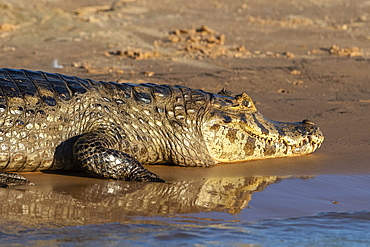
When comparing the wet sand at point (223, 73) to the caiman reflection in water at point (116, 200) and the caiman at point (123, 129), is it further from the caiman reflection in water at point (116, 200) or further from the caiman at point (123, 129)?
the caiman at point (123, 129)

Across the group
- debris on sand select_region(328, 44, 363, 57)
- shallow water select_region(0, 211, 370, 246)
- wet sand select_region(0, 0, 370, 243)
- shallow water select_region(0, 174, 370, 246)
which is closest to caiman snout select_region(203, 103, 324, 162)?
wet sand select_region(0, 0, 370, 243)

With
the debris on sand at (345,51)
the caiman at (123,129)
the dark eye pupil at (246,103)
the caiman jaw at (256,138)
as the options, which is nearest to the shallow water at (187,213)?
the caiman at (123,129)

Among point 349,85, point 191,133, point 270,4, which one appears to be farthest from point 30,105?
point 270,4

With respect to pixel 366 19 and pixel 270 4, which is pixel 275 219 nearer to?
pixel 366 19

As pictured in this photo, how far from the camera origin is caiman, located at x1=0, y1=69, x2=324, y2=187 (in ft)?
17.9

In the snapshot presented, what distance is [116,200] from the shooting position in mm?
4973

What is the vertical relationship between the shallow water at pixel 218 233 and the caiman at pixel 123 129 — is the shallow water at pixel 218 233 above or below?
below

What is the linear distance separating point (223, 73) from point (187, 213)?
6541 millimetres

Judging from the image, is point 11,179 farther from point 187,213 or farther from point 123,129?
point 187,213

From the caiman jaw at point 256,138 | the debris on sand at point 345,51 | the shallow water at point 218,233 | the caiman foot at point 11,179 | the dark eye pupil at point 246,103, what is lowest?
the shallow water at point 218,233

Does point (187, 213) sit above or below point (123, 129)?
below

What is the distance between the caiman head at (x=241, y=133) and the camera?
6223 mm

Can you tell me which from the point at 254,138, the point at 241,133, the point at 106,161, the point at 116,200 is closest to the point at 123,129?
the point at 106,161

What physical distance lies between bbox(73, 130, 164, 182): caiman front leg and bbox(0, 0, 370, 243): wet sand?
119mm
